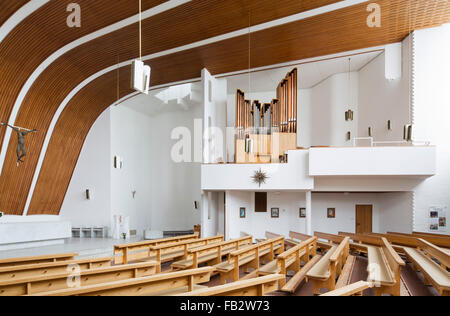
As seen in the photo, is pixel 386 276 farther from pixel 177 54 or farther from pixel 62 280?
pixel 177 54

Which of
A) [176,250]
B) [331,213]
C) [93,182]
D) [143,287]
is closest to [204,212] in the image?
[176,250]

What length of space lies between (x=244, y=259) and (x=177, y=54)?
6390 millimetres

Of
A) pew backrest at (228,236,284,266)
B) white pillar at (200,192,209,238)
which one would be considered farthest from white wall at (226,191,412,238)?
pew backrest at (228,236,284,266)

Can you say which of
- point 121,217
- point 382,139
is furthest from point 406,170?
point 121,217

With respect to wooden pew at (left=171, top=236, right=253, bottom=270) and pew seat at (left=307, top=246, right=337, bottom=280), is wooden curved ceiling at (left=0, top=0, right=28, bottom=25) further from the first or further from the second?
pew seat at (left=307, top=246, right=337, bottom=280)

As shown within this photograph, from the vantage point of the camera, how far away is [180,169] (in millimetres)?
13914

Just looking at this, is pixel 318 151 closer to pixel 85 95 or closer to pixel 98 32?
pixel 98 32

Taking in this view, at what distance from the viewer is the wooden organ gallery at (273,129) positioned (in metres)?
9.78

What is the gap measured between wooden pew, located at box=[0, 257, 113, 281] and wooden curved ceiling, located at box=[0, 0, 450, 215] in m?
5.60

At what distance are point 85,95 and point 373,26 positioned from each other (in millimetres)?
8966

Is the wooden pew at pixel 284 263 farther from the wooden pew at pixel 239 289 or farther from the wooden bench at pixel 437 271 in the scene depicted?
the wooden bench at pixel 437 271

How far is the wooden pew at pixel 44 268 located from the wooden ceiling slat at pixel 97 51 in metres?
5.43

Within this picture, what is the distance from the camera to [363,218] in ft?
35.0

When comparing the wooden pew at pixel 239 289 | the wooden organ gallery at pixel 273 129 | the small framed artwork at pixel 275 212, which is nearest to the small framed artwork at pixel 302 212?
the small framed artwork at pixel 275 212
